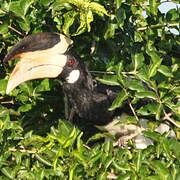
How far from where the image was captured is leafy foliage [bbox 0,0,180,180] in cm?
249

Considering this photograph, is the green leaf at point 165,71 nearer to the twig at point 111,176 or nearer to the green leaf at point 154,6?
the green leaf at point 154,6

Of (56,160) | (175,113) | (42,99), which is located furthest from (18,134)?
(175,113)

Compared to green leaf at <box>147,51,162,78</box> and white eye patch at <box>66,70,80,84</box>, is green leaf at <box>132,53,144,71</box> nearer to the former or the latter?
green leaf at <box>147,51,162,78</box>

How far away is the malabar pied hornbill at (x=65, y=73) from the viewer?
3.07 meters

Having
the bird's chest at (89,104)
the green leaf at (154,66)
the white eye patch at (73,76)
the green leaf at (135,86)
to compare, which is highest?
the green leaf at (154,66)

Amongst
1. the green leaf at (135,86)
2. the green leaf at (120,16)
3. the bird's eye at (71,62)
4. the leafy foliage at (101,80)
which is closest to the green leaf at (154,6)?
the leafy foliage at (101,80)

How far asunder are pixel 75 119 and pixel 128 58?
0.50 m

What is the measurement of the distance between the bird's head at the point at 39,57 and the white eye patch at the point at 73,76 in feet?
0.20

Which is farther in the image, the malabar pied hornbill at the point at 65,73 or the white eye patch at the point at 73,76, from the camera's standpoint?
the white eye patch at the point at 73,76

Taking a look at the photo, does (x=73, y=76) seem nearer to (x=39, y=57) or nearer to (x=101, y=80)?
(x=39, y=57)

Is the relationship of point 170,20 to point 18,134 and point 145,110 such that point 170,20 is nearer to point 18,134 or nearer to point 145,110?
point 145,110

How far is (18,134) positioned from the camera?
2988 millimetres

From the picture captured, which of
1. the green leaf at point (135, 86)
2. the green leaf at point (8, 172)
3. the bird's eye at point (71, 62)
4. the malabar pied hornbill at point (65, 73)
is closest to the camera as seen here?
the green leaf at point (135, 86)

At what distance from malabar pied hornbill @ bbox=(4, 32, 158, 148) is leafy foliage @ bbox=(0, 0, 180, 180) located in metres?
0.09
